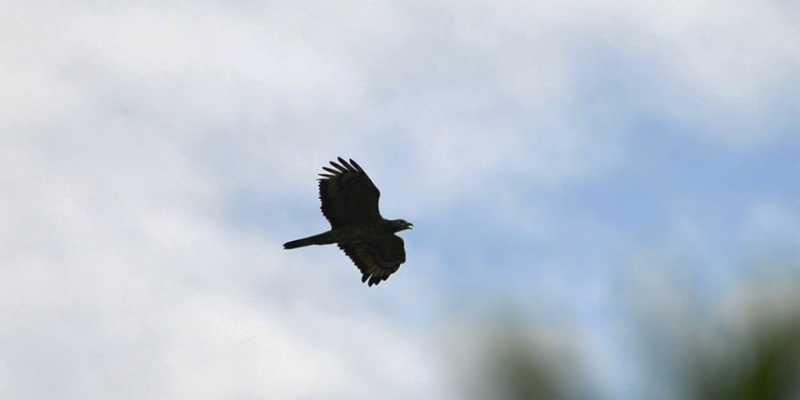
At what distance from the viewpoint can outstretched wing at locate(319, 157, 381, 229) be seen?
86.5 ft

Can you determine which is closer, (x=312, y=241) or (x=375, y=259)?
(x=312, y=241)

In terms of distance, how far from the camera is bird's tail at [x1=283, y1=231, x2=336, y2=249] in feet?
86.5

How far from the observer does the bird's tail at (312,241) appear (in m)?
26.4

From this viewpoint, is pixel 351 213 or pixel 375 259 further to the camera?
pixel 375 259

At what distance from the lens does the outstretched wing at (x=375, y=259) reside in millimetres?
28234

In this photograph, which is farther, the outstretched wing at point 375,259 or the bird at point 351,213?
the outstretched wing at point 375,259

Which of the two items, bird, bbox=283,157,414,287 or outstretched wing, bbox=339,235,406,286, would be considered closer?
bird, bbox=283,157,414,287

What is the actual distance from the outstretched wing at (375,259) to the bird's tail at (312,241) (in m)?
1.44

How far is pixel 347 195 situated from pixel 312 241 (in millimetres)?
1371

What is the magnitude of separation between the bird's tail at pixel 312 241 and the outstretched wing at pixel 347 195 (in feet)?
0.99

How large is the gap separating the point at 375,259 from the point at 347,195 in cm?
263

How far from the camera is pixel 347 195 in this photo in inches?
1042

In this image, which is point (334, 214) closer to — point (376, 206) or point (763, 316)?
point (376, 206)

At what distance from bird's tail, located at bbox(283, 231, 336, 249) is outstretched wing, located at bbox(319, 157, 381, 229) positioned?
301mm
